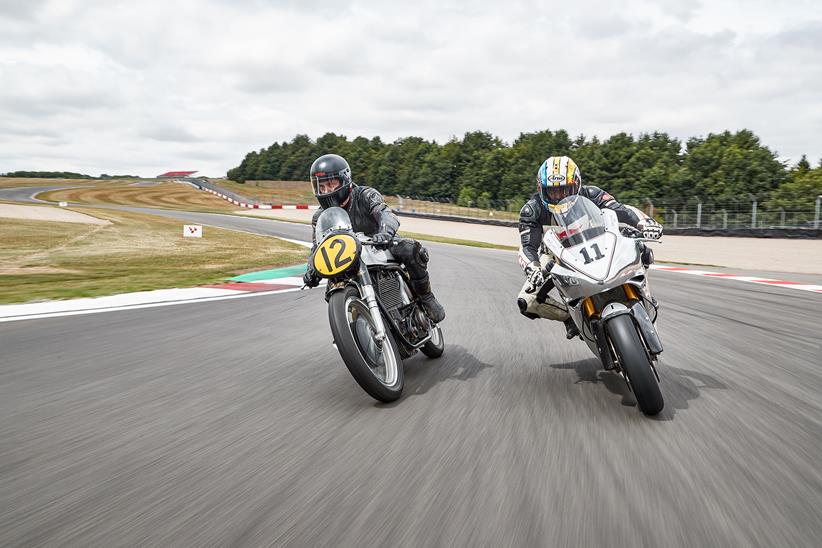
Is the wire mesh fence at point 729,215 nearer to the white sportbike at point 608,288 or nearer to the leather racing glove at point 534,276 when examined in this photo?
the leather racing glove at point 534,276

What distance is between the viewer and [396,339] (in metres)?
4.57

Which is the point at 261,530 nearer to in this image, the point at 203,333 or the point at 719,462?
the point at 719,462

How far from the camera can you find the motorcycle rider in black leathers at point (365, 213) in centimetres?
468

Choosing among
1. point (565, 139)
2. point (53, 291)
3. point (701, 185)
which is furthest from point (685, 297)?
point (565, 139)

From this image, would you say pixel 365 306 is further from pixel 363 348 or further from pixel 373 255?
pixel 373 255

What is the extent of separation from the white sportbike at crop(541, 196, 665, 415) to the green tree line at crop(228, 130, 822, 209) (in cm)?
2374

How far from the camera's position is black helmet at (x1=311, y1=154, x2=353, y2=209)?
4688mm

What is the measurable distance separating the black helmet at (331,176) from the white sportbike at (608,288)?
1.55 metres

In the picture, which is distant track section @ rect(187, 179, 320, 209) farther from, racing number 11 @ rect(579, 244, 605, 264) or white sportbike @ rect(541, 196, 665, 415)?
racing number 11 @ rect(579, 244, 605, 264)

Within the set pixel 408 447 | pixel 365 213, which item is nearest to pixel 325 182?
pixel 365 213

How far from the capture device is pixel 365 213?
5.05 m

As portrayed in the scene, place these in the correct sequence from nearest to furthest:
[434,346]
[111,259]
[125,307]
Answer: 1. [434,346]
2. [125,307]
3. [111,259]

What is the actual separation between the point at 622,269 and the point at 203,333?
174 inches

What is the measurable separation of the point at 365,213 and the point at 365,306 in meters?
1.17
